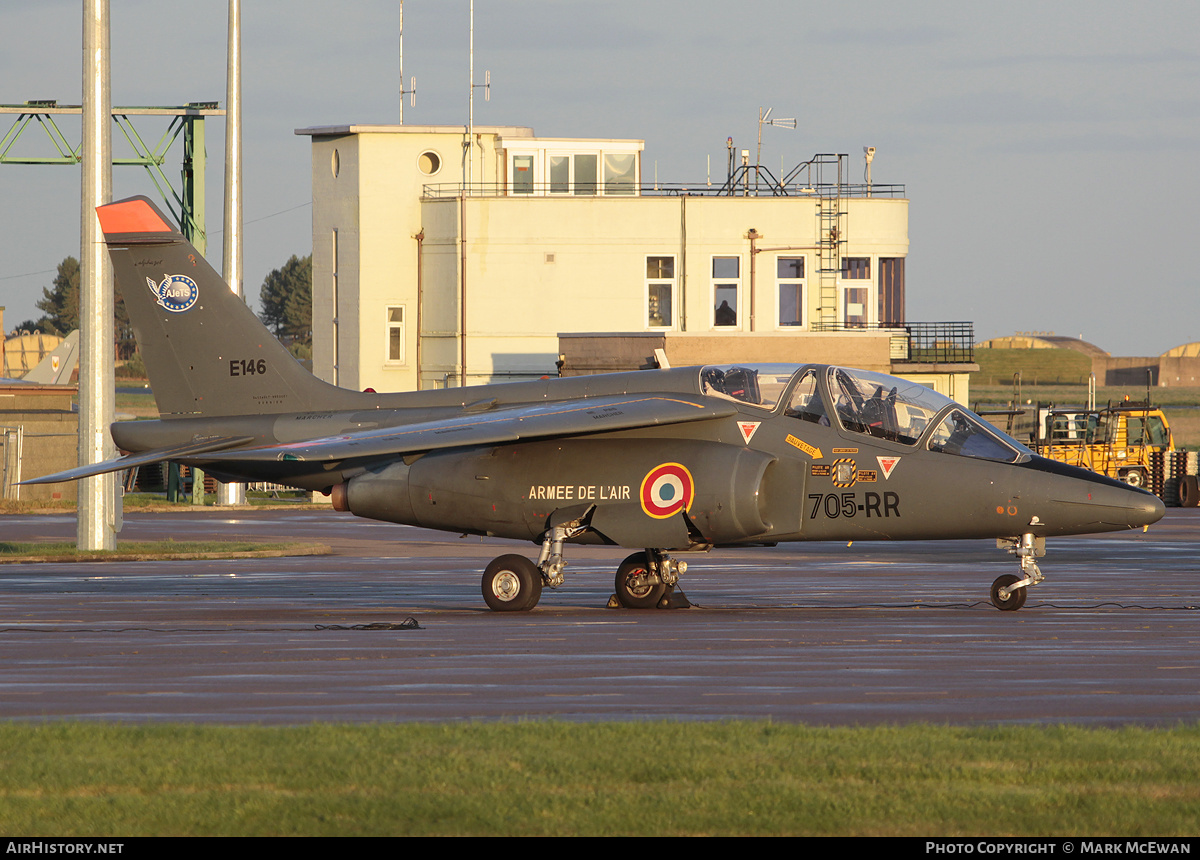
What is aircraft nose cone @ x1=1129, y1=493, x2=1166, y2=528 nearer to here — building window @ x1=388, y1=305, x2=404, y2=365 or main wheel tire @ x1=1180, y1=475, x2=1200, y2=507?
main wheel tire @ x1=1180, y1=475, x2=1200, y2=507

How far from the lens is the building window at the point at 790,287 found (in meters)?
52.2

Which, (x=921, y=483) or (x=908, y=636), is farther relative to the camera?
(x=921, y=483)

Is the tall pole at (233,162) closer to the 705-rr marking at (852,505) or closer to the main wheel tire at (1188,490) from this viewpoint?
the 705-rr marking at (852,505)

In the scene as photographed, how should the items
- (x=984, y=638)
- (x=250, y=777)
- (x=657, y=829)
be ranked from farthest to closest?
1. (x=984, y=638)
2. (x=250, y=777)
3. (x=657, y=829)

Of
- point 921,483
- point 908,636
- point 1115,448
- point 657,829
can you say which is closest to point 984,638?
point 908,636

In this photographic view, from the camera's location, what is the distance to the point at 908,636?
13.9 meters

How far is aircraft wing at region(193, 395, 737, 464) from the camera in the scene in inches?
640

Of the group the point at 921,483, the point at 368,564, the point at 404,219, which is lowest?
the point at 368,564

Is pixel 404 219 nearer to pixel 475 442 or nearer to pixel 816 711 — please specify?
pixel 475 442

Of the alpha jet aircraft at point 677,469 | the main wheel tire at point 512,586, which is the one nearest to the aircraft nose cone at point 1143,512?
the alpha jet aircraft at point 677,469

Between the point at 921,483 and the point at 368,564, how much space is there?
12510mm

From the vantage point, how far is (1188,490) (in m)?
47.5

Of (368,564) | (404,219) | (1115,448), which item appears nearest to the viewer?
(368,564)

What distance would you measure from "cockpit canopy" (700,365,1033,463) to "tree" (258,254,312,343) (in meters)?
164
